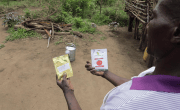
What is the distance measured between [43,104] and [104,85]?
1512 millimetres

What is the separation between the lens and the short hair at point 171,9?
538 mm

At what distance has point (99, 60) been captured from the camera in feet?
5.58

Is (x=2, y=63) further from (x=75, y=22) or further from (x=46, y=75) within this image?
(x=75, y=22)

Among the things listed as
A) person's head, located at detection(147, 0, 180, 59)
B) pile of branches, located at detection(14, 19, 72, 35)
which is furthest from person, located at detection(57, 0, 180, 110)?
pile of branches, located at detection(14, 19, 72, 35)

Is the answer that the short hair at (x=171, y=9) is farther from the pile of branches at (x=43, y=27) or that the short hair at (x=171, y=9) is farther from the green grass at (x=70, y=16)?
the pile of branches at (x=43, y=27)

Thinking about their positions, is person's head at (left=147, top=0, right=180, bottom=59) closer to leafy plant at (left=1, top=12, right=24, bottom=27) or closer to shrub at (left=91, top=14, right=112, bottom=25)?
leafy plant at (left=1, top=12, right=24, bottom=27)

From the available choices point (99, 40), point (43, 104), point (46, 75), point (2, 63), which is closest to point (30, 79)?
point (46, 75)

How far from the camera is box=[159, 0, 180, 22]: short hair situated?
1.76 ft

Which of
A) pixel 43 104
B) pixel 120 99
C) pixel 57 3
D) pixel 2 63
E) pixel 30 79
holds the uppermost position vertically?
pixel 57 3

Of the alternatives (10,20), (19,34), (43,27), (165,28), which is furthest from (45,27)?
(165,28)

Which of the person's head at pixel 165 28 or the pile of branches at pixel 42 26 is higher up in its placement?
the person's head at pixel 165 28

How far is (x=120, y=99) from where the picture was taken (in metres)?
0.59

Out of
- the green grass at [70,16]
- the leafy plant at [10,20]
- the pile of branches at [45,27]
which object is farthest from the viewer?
the leafy plant at [10,20]

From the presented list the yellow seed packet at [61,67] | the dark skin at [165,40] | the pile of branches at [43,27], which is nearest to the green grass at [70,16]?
the pile of branches at [43,27]
